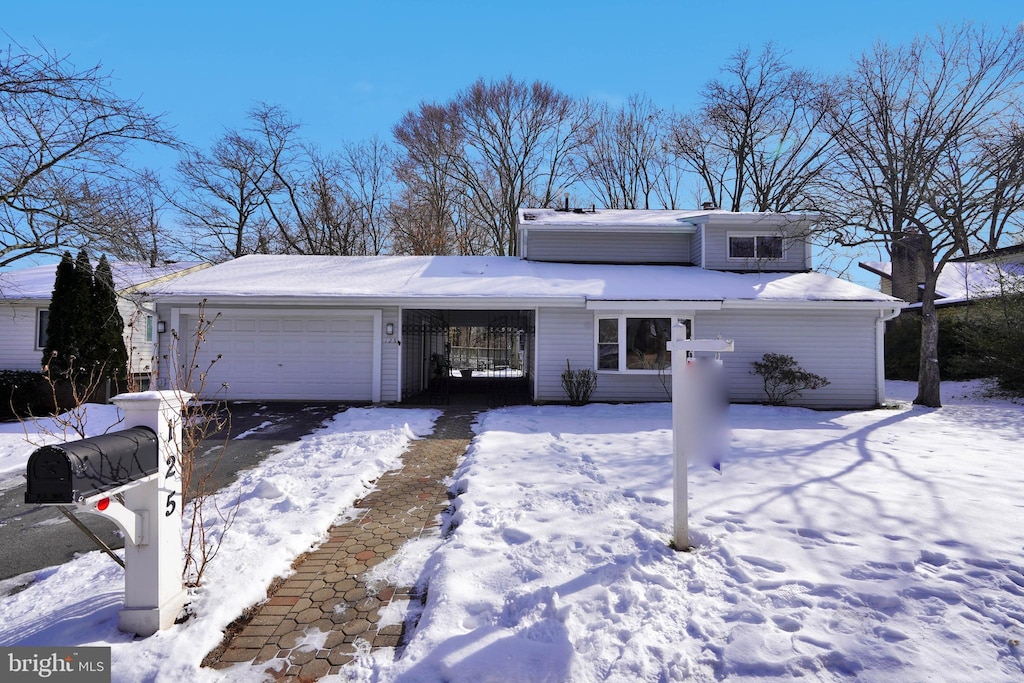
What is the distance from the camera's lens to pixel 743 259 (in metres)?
14.2

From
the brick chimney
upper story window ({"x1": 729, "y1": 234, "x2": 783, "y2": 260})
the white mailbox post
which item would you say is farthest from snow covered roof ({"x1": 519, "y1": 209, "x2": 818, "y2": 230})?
the brick chimney

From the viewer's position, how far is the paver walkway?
8.22ft

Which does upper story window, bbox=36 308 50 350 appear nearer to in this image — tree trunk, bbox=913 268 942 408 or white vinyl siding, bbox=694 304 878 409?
white vinyl siding, bbox=694 304 878 409

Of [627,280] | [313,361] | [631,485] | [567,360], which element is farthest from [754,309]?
[313,361]

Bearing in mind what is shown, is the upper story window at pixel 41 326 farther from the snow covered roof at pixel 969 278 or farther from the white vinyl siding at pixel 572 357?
the snow covered roof at pixel 969 278

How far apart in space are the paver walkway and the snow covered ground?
0.12m

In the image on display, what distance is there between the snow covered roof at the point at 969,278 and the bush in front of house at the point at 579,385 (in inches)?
406

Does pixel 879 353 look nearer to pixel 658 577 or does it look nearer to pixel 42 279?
pixel 658 577

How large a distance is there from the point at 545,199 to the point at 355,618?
26.4 meters

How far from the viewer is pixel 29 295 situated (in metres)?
14.3

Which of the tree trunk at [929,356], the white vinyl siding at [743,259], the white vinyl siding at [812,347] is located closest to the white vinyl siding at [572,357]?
the white vinyl siding at [812,347]

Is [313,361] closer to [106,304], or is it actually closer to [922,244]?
[106,304]

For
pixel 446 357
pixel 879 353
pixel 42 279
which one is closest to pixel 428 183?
pixel 446 357

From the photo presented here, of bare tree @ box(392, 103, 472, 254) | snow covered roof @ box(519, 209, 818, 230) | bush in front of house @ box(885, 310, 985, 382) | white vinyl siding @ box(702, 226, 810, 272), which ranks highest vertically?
bare tree @ box(392, 103, 472, 254)
